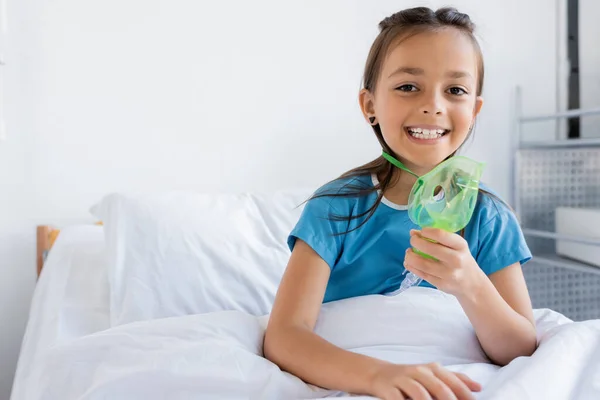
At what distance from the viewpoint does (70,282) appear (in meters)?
1.48

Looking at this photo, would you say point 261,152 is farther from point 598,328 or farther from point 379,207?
point 598,328

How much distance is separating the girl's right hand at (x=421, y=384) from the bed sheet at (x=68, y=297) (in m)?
0.64

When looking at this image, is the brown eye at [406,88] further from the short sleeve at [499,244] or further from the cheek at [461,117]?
the short sleeve at [499,244]

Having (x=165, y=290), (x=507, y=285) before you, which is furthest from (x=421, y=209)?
(x=165, y=290)

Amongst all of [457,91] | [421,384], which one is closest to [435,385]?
[421,384]

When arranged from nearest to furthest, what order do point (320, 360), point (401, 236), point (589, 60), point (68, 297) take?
point (320, 360) < point (401, 236) < point (68, 297) < point (589, 60)

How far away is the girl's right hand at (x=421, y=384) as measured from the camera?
2.23 ft

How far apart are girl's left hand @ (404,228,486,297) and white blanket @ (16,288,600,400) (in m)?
0.12

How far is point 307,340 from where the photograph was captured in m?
0.86

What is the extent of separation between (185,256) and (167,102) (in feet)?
2.23

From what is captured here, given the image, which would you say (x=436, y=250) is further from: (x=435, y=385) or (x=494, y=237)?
(x=494, y=237)

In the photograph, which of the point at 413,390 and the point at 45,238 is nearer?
the point at 413,390

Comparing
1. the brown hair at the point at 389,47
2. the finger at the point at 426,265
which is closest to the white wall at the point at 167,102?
the brown hair at the point at 389,47

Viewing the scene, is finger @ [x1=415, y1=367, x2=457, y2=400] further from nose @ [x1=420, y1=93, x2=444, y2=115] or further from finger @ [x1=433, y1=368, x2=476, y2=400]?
nose @ [x1=420, y1=93, x2=444, y2=115]
